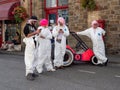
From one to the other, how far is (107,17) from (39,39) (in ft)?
20.0

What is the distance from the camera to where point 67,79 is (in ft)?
32.8

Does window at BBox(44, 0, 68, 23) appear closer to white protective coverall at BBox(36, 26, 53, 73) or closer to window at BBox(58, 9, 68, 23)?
window at BBox(58, 9, 68, 23)

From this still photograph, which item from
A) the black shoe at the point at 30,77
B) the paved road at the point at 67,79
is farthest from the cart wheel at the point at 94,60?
the black shoe at the point at 30,77

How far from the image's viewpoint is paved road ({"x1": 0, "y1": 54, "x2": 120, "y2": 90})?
890 centimetres

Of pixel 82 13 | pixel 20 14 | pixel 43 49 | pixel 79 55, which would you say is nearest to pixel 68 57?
pixel 79 55

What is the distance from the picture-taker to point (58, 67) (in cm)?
1211

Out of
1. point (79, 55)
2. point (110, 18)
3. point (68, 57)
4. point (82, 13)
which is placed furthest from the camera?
point (82, 13)

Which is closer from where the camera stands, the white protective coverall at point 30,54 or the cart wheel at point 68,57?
the white protective coverall at point 30,54

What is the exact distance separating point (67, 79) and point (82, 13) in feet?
26.9

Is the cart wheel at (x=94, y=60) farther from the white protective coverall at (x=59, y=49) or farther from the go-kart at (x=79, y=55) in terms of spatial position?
the white protective coverall at (x=59, y=49)

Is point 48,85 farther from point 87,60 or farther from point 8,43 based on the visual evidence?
point 8,43

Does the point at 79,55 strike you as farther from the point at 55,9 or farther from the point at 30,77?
the point at 55,9

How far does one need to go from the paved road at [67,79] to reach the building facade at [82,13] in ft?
13.8

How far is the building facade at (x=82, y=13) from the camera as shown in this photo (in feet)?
53.4
